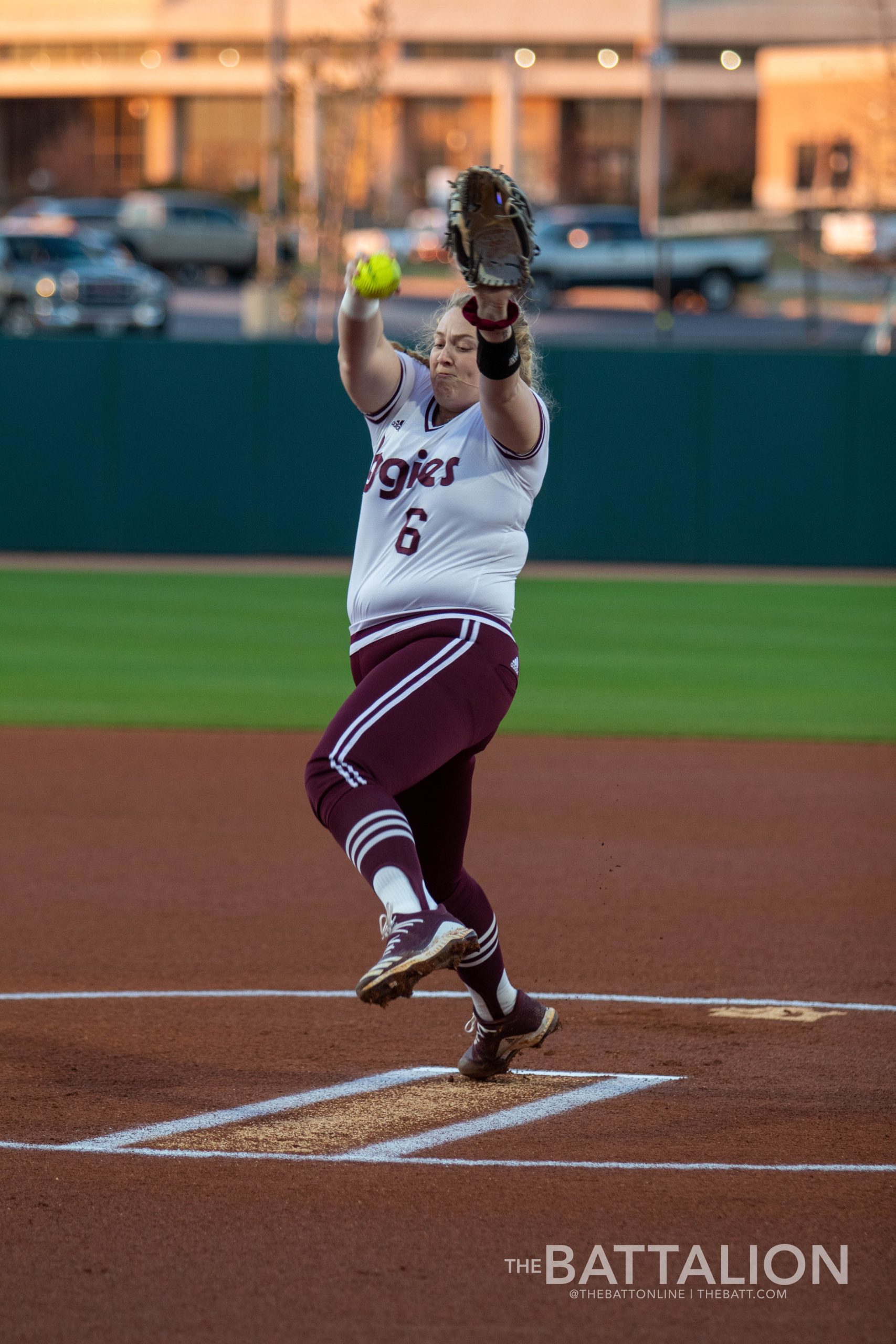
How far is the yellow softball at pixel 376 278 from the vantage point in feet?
15.6

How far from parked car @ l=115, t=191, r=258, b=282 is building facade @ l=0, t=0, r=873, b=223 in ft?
35.9

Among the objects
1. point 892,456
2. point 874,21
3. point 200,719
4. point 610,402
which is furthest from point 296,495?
point 874,21

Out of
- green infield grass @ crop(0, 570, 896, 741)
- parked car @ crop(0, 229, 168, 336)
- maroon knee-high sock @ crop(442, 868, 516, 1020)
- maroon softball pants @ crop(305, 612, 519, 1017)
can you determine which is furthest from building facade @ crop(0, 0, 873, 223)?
maroon softball pants @ crop(305, 612, 519, 1017)

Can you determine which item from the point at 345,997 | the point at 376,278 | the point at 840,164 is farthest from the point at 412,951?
the point at 840,164

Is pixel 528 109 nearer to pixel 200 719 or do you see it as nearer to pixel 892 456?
pixel 892 456

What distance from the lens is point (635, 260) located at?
45000mm

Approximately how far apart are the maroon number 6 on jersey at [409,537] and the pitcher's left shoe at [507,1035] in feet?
4.62

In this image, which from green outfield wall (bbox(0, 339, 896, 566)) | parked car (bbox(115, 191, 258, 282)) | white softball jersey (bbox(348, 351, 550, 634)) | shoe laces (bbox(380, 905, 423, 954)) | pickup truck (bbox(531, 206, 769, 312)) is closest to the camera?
shoe laces (bbox(380, 905, 423, 954))

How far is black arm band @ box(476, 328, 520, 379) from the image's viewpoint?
15.0 feet

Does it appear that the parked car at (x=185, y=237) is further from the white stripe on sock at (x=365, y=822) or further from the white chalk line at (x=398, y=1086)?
the white stripe on sock at (x=365, y=822)

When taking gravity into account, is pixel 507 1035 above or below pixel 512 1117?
above

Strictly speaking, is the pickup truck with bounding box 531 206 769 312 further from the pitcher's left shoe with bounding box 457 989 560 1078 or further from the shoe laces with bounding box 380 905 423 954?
the shoe laces with bounding box 380 905 423 954

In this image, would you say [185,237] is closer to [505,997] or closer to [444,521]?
[505,997]

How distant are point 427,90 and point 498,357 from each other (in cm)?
7094
